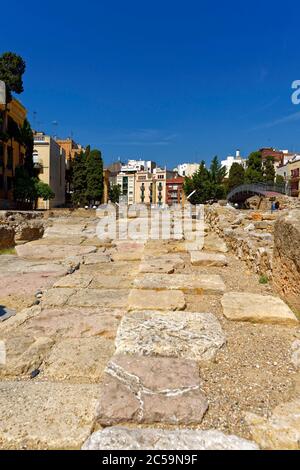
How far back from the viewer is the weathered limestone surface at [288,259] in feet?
10.1

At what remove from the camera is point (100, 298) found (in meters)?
3.54

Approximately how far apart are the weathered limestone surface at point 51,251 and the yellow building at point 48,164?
120ft

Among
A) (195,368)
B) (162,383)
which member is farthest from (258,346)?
(162,383)

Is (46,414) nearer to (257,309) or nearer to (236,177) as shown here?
(257,309)

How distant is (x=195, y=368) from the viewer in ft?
6.86

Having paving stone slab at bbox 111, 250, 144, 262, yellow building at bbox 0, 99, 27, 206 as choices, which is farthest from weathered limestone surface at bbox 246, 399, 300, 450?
yellow building at bbox 0, 99, 27, 206

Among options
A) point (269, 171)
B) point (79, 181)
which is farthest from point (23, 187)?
point (269, 171)

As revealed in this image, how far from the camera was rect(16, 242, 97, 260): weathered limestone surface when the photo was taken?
6.02 meters

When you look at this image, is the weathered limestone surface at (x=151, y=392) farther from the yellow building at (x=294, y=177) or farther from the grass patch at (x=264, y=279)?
the yellow building at (x=294, y=177)

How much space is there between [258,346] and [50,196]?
3691cm

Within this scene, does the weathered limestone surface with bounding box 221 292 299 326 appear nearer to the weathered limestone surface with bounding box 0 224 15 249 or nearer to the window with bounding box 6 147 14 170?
the weathered limestone surface with bounding box 0 224 15 249

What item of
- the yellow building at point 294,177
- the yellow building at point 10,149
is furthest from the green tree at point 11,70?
the yellow building at point 294,177

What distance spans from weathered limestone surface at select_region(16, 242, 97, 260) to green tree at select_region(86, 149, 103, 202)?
40242mm
